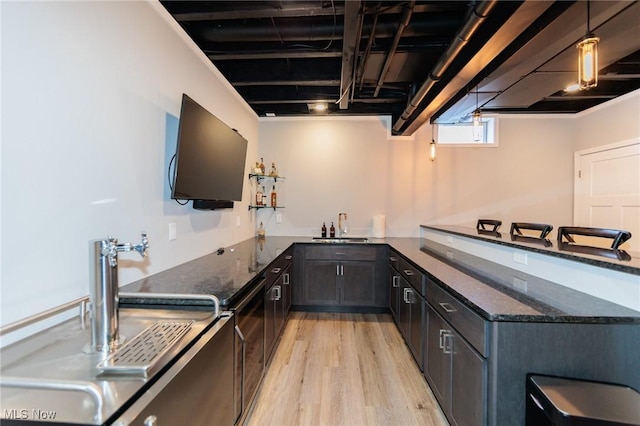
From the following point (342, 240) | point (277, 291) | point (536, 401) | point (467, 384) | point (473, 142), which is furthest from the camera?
point (473, 142)

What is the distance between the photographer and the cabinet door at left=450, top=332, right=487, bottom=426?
1373mm

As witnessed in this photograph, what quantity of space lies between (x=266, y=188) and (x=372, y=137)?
1.76 meters

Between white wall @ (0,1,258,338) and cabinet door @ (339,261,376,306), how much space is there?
214 centimetres

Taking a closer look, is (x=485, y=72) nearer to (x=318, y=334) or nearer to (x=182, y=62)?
(x=182, y=62)

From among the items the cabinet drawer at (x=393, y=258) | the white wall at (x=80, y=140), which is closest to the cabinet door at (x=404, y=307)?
the cabinet drawer at (x=393, y=258)

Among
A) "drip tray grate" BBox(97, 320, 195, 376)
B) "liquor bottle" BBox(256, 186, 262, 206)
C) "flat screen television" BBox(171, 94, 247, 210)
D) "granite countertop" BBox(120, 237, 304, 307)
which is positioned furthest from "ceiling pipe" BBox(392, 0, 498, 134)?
"liquor bottle" BBox(256, 186, 262, 206)

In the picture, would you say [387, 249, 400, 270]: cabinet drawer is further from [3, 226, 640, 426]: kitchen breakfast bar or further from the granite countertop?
the granite countertop

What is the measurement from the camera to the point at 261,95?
12.1 ft

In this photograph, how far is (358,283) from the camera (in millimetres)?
3754

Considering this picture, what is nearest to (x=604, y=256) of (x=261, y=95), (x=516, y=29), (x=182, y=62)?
(x=516, y=29)

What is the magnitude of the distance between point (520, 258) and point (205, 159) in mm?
2448

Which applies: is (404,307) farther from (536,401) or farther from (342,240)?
(536,401)

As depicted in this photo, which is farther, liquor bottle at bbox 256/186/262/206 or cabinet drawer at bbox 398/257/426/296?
liquor bottle at bbox 256/186/262/206

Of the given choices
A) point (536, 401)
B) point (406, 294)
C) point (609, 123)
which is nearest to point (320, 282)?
point (406, 294)
